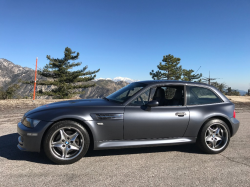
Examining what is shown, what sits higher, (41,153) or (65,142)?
(65,142)

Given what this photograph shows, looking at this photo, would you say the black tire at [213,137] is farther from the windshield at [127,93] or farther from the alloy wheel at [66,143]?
the alloy wheel at [66,143]

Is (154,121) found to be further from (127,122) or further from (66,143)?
(66,143)

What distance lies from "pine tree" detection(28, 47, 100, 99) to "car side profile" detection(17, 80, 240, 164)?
90.8 ft

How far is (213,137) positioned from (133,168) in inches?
75.6

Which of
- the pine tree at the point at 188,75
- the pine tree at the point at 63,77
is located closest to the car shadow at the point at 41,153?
the pine tree at the point at 63,77

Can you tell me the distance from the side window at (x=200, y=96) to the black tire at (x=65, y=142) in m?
2.29

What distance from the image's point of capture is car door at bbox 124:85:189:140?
3.48 meters

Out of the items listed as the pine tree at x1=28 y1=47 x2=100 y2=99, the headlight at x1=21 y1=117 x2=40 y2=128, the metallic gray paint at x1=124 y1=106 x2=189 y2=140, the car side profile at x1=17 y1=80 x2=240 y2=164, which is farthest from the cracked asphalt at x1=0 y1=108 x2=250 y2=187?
the pine tree at x1=28 y1=47 x2=100 y2=99

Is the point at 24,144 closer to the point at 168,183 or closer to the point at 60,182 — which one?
the point at 60,182

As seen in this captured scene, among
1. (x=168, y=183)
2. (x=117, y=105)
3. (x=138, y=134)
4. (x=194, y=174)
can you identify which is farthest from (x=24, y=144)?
(x=194, y=174)

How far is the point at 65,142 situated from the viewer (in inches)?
128

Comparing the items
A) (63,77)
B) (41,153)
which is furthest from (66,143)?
(63,77)

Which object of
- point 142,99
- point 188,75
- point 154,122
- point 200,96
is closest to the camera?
point 154,122

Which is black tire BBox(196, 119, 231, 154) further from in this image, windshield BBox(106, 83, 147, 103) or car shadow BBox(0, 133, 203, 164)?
windshield BBox(106, 83, 147, 103)
